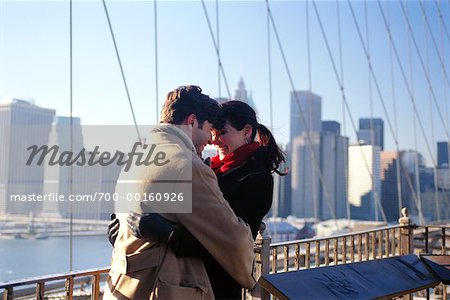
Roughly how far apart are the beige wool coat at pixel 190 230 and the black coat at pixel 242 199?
7 cm

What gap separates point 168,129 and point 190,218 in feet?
0.76

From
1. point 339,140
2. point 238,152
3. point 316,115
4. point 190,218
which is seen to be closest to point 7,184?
point 238,152

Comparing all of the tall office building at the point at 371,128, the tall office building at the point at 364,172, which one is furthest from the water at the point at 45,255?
the tall office building at the point at 371,128

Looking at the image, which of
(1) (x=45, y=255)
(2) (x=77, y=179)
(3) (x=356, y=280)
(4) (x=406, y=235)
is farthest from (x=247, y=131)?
(1) (x=45, y=255)

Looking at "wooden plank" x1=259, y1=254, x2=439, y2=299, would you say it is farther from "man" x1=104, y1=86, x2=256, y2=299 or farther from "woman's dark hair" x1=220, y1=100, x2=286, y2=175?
"man" x1=104, y1=86, x2=256, y2=299

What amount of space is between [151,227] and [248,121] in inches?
25.1

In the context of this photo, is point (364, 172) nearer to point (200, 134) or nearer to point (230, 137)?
point (230, 137)

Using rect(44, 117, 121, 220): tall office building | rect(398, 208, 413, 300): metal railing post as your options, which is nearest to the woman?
rect(44, 117, 121, 220): tall office building

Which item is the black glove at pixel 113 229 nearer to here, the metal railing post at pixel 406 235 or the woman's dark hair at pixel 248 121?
the woman's dark hair at pixel 248 121

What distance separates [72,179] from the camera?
11.0ft

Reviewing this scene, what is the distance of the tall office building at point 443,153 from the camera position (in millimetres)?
14250

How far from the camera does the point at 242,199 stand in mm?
1222

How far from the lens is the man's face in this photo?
1.11 metres

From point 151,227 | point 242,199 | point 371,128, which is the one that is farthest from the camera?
point 371,128
